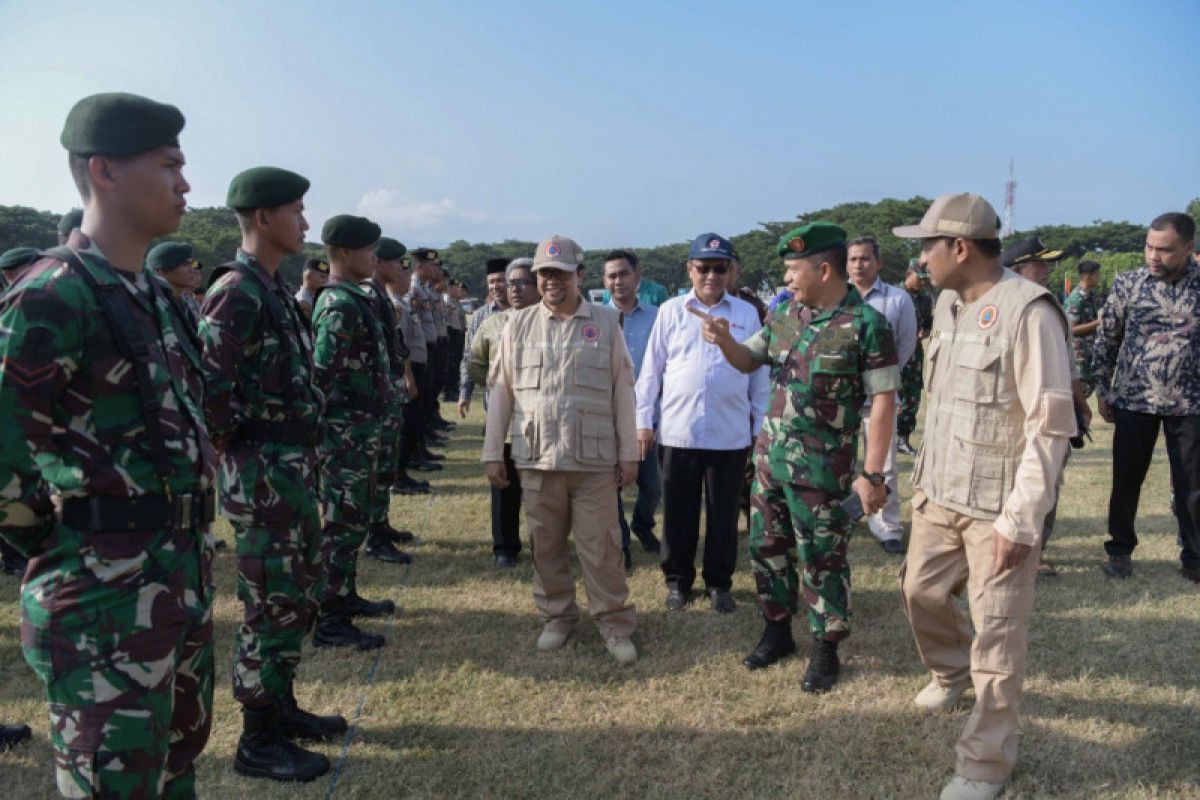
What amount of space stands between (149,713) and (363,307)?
279 centimetres

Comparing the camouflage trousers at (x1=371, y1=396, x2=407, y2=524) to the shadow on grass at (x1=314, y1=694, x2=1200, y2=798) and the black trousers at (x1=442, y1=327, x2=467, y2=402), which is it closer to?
the shadow on grass at (x1=314, y1=694, x2=1200, y2=798)

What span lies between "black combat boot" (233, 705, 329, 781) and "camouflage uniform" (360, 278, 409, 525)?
5.77ft

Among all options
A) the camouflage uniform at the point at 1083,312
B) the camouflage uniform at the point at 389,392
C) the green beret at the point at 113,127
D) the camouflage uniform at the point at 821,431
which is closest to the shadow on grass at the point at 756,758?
the camouflage uniform at the point at 821,431

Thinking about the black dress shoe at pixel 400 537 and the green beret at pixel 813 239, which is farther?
the black dress shoe at pixel 400 537

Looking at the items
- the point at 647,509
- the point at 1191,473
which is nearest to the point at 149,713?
the point at 647,509

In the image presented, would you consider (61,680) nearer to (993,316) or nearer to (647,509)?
(993,316)

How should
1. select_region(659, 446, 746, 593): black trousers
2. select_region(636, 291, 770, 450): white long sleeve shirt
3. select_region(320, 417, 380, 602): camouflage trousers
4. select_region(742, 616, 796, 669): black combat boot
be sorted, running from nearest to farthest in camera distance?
select_region(742, 616, 796, 669): black combat boot
select_region(320, 417, 380, 602): camouflage trousers
select_region(636, 291, 770, 450): white long sleeve shirt
select_region(659, 446, 746, 593): black trousers

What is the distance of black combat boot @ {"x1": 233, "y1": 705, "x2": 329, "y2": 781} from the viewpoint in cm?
307

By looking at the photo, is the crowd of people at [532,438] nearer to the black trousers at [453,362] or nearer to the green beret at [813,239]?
the green beret at [813,239]

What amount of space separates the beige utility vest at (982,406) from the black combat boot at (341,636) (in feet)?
10.0

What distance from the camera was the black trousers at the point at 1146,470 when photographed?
514 centimetres

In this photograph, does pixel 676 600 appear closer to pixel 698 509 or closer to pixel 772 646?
pixel 698 509

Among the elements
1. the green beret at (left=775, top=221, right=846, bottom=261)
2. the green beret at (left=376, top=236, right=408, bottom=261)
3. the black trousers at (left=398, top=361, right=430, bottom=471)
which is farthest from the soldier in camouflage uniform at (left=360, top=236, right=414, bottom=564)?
the green beret at (left=775, top=221, right=846, bottom=261)

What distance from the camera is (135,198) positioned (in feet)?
6.59
